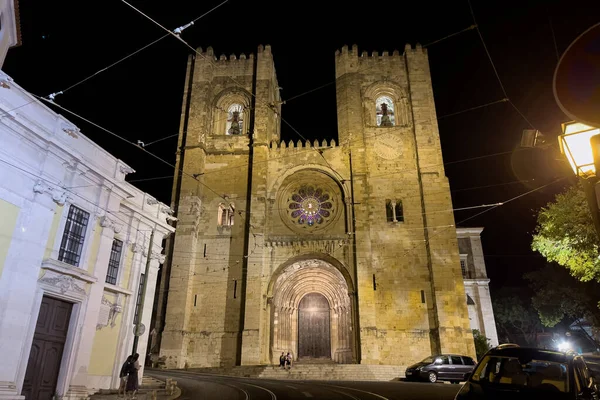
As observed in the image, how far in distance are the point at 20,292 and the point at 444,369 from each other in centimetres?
1337

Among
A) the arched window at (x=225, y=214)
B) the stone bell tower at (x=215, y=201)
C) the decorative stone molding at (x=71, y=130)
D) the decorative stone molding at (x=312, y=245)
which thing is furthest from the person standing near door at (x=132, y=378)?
the arched window at (x=225, y=214)

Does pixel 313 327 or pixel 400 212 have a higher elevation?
pixel 400 212

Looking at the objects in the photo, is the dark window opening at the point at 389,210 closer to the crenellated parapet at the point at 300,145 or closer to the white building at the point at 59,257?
the crenellated parapet at the point at 300,145

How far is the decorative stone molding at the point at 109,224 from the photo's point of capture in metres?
10.3

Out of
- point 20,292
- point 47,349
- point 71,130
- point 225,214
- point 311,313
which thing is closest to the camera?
point 20,292

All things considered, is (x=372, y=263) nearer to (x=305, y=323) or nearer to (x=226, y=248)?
(x=305, y=323)

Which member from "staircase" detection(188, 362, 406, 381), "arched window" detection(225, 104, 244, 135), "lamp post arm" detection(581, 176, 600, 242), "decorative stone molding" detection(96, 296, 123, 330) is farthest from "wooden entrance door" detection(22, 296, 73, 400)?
"arched window" detection(225, 104, 244, 135)

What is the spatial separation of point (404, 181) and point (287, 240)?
7542 millimetres

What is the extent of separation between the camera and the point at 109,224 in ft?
34.2

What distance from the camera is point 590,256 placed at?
10.8 m

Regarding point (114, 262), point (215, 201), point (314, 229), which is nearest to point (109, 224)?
point (114, 262)

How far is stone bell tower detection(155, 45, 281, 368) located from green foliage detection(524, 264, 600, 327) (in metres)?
19.2

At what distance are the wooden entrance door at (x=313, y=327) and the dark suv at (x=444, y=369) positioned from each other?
8.93 meters

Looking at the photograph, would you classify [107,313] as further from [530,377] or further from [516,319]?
[516,319]
